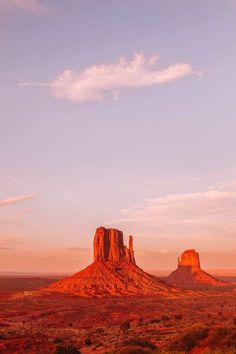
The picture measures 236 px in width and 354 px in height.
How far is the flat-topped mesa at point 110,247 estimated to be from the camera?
351 ft

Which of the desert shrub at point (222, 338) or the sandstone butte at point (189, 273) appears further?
the sandstone butte at point (189, 273)

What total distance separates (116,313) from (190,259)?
10645 centimetres

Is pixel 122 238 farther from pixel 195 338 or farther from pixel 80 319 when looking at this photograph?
pixel 195 338

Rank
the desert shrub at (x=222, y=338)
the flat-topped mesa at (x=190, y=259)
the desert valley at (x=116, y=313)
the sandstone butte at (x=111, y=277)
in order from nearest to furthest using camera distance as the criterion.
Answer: the desert shrub at (x=222, y=338) < the desert valley at (x=116, y=313) < the sandstone butte at (x=111, y=277) < the flat-topped mesa at (x=190, y=259)

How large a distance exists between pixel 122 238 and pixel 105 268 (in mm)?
14097

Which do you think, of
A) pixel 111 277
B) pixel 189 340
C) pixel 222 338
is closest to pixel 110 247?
pixel 111 277

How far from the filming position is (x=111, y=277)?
96.1 meters

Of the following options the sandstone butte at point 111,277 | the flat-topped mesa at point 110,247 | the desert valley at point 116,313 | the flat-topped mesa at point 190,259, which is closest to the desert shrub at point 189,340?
the desert valley at point 116,313

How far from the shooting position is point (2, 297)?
81.1m

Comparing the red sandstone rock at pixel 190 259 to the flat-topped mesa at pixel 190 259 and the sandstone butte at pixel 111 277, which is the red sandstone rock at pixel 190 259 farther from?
the sandstone butte at pixel 111 277

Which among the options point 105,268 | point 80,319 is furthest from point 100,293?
point 80,319

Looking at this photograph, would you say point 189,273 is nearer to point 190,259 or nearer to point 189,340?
point 190,259

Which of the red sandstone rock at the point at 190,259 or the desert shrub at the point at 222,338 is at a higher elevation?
the red sandstone rock at the point at 190,259

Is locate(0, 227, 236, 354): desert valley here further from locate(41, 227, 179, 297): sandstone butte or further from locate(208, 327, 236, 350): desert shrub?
locate(41, 227, 179, 297): sandstone butte
